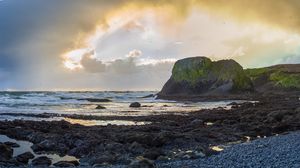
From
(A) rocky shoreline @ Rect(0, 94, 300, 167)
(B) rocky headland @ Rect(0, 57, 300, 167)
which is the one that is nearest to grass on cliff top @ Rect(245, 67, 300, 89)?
(B) rocky headland @ Rect(0, 57, 300, 167)

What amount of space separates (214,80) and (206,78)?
7.99 ft

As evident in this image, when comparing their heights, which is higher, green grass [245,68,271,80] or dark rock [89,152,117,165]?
green grass [245,68,271,80]

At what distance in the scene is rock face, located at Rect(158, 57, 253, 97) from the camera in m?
92.8

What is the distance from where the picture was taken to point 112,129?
1148 inches

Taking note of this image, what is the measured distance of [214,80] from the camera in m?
95.6

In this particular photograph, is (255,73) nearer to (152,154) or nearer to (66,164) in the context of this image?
(152,154)

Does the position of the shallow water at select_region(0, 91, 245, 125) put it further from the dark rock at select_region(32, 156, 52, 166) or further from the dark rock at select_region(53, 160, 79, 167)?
the dark rock at select_region(53, 160, 79, 167)

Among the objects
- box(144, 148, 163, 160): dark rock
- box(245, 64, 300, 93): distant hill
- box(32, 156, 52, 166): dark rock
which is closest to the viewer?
box(32, 156, 52, 166): dark rock

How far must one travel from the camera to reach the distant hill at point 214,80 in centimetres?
9281

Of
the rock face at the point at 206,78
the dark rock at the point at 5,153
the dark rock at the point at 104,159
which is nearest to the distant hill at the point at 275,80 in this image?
the rock face at the point at 206,78

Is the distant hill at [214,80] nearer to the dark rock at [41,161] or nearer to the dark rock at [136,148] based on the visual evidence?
the dark rock at [136,148]

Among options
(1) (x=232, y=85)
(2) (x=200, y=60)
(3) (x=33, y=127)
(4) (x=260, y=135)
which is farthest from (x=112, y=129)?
(2) (x=200, y=60)

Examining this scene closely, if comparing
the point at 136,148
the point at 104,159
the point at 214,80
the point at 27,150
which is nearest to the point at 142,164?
the point at 104,159

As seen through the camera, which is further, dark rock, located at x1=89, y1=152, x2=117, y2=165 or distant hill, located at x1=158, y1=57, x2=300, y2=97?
distant hill, located at x1=158, y1=57, x2=300, y2=97
